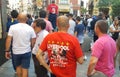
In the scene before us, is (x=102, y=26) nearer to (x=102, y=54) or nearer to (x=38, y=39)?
(x=102, y=54)

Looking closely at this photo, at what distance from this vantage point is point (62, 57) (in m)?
5.83

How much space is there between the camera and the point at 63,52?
19.0 feet

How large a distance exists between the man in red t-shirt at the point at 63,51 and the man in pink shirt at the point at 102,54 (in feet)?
0.80

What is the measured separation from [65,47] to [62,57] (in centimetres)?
17

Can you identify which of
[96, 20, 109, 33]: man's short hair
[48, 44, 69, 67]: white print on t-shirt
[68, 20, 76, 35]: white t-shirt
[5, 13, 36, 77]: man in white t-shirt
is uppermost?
[96, 20, 109, 33]: man's short hair

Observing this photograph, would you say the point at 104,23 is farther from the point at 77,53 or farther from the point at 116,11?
the point at 116,11

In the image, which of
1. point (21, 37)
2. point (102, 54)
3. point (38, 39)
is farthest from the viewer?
point (21, 37)

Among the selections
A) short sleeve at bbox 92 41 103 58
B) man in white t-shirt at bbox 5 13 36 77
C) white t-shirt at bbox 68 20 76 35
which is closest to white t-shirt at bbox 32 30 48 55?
man in white t-shirt at bbox 5 13 36 77

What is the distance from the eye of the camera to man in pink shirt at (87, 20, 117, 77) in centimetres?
576

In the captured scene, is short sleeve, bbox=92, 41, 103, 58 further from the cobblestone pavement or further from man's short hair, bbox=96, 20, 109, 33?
the cobblestone pavement

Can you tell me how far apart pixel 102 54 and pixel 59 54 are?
660mm

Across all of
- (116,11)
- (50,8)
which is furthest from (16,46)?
(116,11)

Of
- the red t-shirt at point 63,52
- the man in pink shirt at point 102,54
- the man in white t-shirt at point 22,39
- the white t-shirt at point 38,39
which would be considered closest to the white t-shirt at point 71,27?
the man in white t-shirt at point 22,39

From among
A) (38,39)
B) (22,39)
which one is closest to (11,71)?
(22,39)
